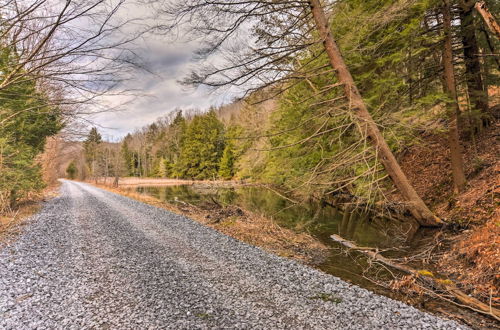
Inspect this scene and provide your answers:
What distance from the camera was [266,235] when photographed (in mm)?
8461

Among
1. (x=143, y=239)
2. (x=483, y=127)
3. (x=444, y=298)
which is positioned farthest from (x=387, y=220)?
(x=143, y=239)

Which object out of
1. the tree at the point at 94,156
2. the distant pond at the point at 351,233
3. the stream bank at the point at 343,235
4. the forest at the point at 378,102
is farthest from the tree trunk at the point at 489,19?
the tree at the point at 94,156

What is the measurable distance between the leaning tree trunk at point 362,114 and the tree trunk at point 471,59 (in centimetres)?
428

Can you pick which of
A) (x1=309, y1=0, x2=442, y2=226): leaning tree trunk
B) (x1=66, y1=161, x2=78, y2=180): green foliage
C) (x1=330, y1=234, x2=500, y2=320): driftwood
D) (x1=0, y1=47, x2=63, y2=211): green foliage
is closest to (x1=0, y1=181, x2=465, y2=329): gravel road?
(x1=330, y1=234, x2=500, y2=320): driftwood

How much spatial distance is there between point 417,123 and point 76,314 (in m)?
8.64

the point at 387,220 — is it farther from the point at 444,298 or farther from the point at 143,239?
the point at 143,239

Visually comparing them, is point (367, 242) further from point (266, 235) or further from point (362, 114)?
point (362, 114)

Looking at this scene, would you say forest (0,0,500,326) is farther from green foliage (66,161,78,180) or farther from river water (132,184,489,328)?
green foliage (66,161,78,180)

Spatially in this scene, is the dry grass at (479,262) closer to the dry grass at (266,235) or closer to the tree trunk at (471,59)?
the dry grass at (266,235)

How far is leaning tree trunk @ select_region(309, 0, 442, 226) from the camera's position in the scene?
6.54 m

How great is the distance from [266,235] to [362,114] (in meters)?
4.58

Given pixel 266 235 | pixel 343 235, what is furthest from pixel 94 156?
pixel 343 235

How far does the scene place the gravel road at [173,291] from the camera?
3.44 metres

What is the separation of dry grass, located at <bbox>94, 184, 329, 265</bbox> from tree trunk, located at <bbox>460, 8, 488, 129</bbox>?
7.13 meters
